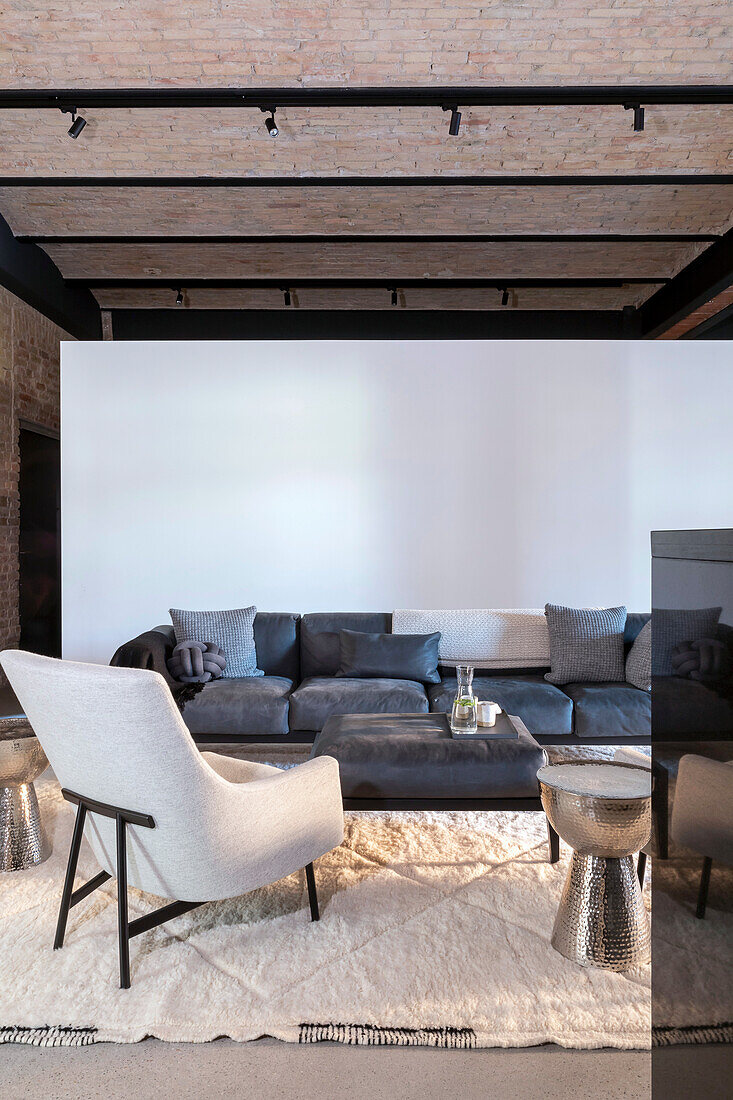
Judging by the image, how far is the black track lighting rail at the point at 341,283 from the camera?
615 cm

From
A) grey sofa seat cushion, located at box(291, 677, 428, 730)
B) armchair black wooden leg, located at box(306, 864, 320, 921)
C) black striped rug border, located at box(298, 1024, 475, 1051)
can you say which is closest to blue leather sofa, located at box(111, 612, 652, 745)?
grey sofa seat cushion, located at box(291, 677, 428, 730)

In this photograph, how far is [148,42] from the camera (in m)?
3.57

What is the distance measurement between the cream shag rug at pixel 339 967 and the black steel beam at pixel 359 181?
12.5 ft

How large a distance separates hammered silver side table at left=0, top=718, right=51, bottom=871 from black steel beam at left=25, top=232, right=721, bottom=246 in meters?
3.82

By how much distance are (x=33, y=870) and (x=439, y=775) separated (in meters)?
1.56

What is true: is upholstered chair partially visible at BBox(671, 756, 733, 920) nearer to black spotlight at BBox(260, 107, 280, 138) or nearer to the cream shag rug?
the cream shag rug

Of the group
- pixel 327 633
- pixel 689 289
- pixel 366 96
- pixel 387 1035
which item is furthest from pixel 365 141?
pixel 387 1035

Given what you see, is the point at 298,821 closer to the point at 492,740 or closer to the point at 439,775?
the point at 439,775

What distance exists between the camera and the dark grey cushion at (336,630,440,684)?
4.66 metres

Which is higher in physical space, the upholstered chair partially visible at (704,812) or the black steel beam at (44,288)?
the black steel beam at (44,288)

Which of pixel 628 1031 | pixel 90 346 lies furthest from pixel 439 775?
pixel 90 346

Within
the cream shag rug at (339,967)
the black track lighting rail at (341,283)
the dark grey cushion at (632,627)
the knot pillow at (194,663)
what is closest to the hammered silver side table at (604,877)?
the cream shag rug at (339,967)

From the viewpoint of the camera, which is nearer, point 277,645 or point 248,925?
point 248,925

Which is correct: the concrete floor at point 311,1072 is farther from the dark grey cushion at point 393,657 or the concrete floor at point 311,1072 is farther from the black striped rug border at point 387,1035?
the dark grey cushion at point 393,657
